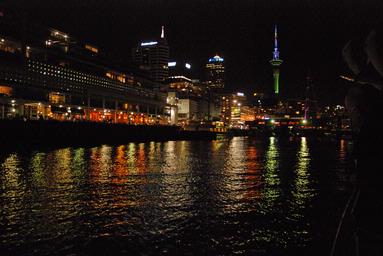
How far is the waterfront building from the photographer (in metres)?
86.7

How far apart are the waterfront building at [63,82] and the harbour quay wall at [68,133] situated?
13055mm

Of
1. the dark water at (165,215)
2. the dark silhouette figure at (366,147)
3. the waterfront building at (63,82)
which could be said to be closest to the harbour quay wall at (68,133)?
the waterfront building at (63,82)

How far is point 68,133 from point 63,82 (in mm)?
48598

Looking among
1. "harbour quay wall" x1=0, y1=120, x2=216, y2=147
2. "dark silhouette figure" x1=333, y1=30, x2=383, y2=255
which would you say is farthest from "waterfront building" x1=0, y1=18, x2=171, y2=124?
"dark silhouette figure" x1=333, y1=30, x2=383, y2=255

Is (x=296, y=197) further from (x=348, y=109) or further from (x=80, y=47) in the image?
(x=80, y=47)

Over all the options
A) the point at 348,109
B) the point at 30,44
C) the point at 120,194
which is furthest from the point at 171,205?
the point at 30,44

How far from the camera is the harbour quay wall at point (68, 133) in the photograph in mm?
50931

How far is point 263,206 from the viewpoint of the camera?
13.7 metres

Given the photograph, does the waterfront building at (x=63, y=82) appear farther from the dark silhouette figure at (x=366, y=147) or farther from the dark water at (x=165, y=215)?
the dark silhouette figure at (x=366, y=147)

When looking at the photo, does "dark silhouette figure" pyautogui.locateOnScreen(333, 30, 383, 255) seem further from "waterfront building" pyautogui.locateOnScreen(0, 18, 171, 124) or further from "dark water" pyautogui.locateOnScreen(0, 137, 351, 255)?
"waterfront building" pyautogui.locateOnScreen(0, 18, 171, 124)

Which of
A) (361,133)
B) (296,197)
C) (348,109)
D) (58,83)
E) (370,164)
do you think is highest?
(58,83)

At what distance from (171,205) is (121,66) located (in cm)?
14430

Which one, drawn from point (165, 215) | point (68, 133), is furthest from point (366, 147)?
point (68, 133)

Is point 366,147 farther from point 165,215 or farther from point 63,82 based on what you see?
point 63,82
